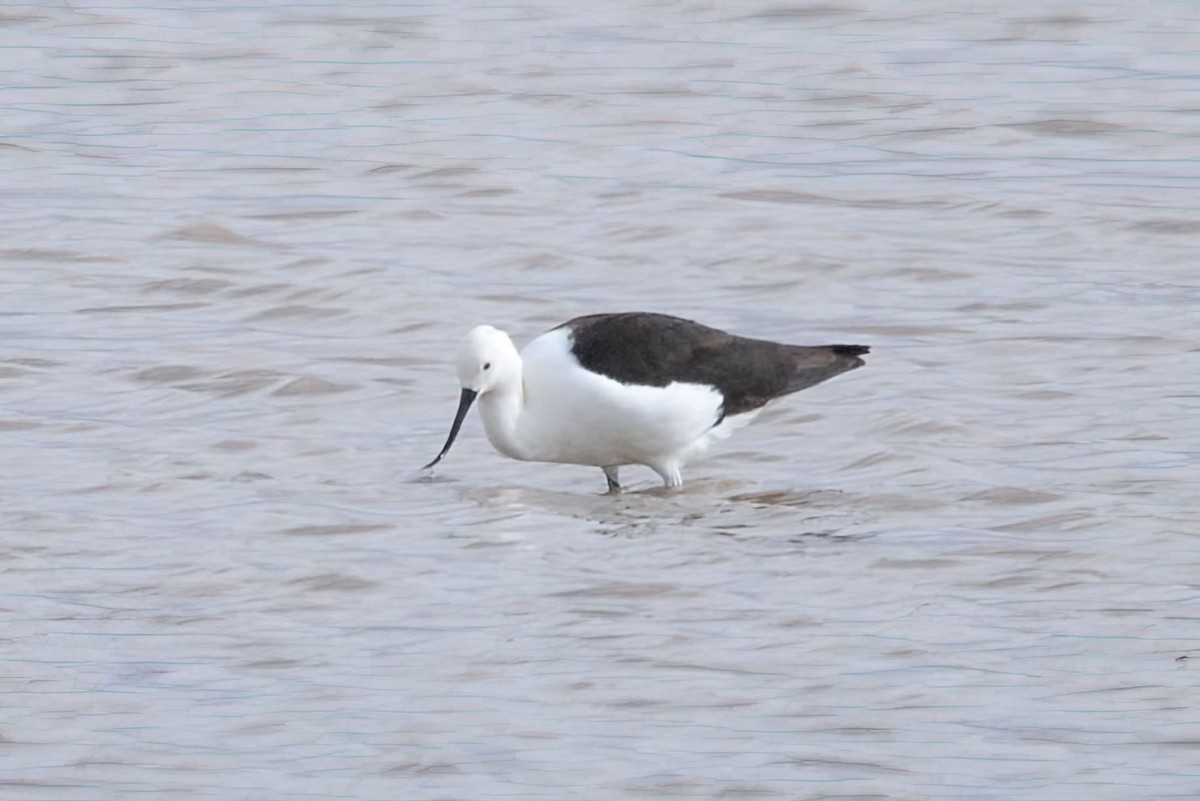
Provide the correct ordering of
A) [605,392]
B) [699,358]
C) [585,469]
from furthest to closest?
1. [585,469]
2. [699,358]
3. [605,392]

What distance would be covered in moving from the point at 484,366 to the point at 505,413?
0.61 feet

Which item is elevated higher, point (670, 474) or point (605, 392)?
point (605, 392)

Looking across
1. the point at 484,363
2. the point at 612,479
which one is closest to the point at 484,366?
the point at 484,363

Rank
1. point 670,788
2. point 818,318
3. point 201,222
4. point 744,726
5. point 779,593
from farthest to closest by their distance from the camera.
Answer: point 201,222, point 818,318, point 779,593, point 744,726, point 670,788

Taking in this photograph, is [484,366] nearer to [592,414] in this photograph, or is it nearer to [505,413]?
[505,413]

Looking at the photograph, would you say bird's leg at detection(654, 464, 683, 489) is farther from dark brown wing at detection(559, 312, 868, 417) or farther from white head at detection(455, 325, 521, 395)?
white head at detection(455, 325, 521, 395)

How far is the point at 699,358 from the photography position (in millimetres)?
9141

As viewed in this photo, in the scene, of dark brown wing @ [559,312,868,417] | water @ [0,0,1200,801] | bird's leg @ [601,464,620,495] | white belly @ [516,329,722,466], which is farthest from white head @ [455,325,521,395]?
bird's leg @ [601,464,620,495]

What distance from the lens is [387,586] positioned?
7371mm

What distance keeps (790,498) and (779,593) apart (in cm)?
142

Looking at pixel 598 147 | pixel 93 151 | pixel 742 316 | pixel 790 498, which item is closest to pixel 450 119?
pixel 598 147

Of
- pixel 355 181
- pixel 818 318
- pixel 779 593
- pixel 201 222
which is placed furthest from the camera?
pixel 355 181

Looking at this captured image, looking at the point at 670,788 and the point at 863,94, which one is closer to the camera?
the point at 670,788

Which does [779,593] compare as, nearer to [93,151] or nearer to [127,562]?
[127,562]
